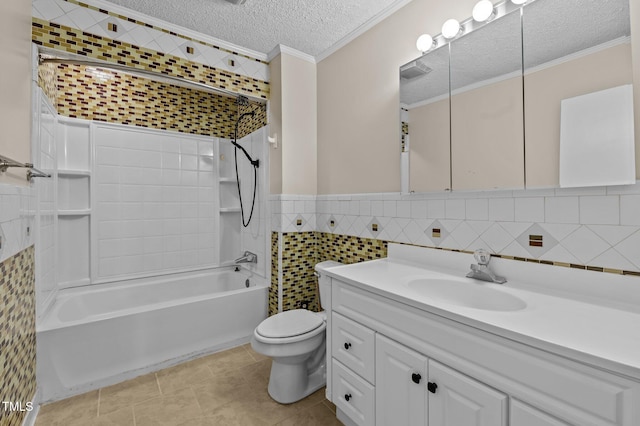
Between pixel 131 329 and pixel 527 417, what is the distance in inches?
87.8

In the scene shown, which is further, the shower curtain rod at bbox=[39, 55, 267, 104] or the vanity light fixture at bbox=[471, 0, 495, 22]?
the shower curtain rod at bbox=[39, 55, 267, 104]

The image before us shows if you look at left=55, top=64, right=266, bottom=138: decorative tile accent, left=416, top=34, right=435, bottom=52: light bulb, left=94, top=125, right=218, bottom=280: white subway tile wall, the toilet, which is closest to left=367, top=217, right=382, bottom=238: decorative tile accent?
the toilet

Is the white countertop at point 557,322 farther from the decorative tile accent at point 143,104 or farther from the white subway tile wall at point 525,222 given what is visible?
the decorative tile accent at point 143,104

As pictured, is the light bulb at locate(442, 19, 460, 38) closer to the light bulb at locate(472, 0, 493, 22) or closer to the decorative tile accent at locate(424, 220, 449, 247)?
the light bulb at locate(472, 0, 493, 22)

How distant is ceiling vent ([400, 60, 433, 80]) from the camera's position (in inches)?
66.8

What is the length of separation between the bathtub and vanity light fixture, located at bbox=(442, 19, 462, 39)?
2.26 m

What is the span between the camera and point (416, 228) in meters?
1.74

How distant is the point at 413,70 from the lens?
1.75 meters

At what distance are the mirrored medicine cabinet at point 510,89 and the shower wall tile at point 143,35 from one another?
1.47 metres

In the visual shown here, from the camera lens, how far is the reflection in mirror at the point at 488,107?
1310 mm

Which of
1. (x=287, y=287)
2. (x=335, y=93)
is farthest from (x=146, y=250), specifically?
(x=335, y=93)

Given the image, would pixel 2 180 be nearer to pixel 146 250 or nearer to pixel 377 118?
pixel 146 250

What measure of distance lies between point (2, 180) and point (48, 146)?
115 centimetres

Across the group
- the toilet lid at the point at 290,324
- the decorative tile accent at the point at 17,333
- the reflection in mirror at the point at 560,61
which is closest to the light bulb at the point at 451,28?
the reflection in mirror at the point at 560,61
